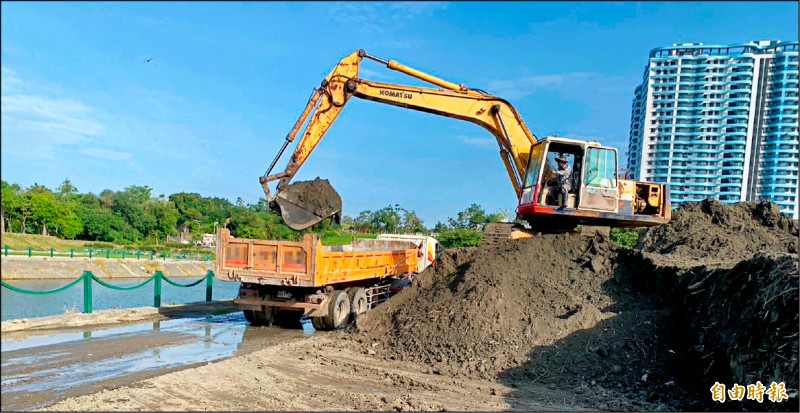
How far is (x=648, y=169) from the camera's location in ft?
94.6

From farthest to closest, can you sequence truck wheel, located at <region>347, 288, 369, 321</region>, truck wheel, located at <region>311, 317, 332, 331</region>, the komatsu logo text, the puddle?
the komatsu logo text < truck wheel, located at <region>347, 288, 369, 321</region> < truck wheel, located at <region>311, 317, 332, 331</region> < the puddle

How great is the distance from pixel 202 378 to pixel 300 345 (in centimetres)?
255

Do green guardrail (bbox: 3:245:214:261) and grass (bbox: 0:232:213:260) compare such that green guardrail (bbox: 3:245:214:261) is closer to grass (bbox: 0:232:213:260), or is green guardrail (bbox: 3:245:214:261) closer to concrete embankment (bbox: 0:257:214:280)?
grass (bbox: 0:232:213:260)

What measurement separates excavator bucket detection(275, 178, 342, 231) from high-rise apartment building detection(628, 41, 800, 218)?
21.5 metres

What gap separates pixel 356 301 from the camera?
41.7ft

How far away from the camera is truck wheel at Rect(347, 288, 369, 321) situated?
1250 cm

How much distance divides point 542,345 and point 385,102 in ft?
24.5

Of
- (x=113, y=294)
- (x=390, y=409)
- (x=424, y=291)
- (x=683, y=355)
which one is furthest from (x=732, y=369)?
(x=113, y=294)

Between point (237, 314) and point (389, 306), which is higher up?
point (389, 306)

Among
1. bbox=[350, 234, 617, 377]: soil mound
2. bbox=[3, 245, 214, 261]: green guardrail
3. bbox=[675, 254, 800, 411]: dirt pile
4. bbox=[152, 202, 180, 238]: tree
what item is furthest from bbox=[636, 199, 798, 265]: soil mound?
bbox=[152, 202, 180, 238]: tree

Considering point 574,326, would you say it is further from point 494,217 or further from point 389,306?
point 494,217

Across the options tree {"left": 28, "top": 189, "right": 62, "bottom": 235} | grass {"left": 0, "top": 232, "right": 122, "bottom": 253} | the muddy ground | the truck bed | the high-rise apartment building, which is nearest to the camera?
the muddy ground

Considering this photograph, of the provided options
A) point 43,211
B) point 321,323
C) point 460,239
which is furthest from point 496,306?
point 43,211

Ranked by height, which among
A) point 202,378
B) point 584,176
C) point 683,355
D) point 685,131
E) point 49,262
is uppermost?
point 685,131
